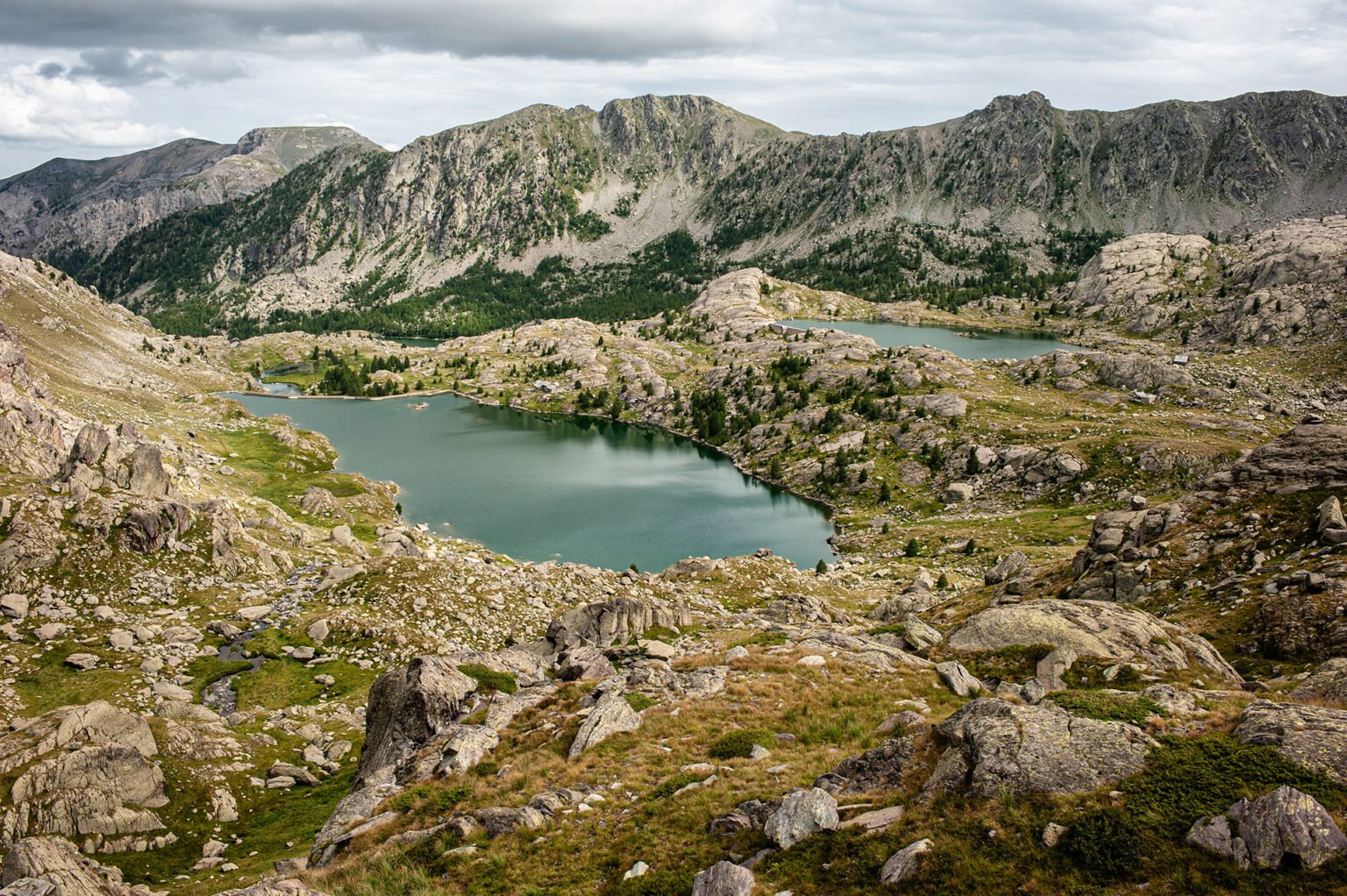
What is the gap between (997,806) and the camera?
48.0ft

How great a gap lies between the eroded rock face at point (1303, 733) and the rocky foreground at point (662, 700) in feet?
0.22

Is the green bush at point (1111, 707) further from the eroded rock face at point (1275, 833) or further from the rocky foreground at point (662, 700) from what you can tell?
the eroded rock face at point (1275, 833)

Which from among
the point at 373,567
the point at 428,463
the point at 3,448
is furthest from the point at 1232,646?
the point at 428,463

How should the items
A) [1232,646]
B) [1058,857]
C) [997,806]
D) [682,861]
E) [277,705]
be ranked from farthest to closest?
[277,705]
[1232,646]
[682,861]
[997,806]
[1058,857]

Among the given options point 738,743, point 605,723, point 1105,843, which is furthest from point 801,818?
point 605,723

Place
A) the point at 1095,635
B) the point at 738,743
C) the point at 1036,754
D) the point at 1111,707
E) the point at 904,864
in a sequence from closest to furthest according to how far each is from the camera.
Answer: the point at 904,864 < the point at 1036,754 < the point at 1111,707 < the point at 738,743 < the point at 1095,635

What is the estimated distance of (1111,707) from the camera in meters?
17.7

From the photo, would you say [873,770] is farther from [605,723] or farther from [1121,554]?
[1121,554]

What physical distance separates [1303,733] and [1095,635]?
13526 millimetres

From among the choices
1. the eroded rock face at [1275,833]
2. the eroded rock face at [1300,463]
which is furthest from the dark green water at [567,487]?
the eroded rock face at [1275,833]

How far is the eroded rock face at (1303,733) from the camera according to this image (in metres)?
13.3

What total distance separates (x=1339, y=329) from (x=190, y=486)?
197 m

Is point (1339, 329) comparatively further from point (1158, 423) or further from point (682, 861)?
point (682, 861)

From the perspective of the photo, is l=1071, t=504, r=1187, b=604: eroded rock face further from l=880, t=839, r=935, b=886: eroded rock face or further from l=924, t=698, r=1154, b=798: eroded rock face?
l=880, t=839, r=935, b=886: eroded rock face
